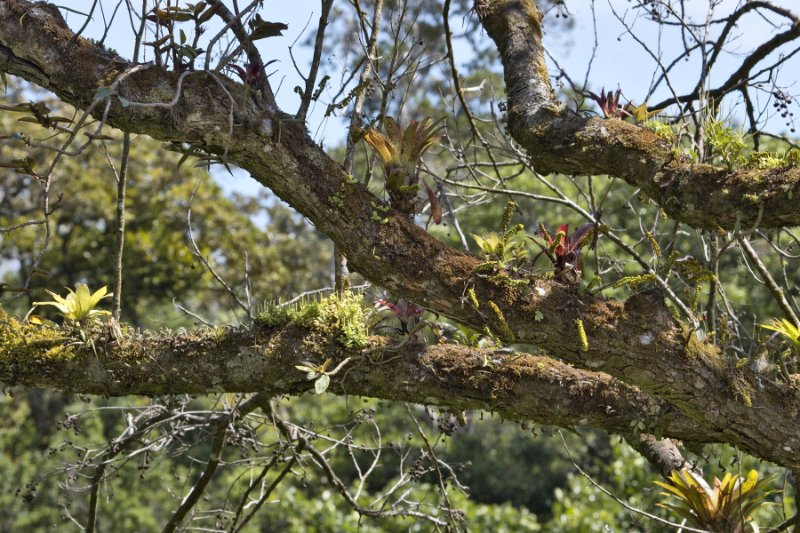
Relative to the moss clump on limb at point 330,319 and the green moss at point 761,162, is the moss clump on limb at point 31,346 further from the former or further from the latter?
the green moss at point 761,162

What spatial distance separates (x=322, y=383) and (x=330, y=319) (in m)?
0.27

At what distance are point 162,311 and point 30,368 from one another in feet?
36.0

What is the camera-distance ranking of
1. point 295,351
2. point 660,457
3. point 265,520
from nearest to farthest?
point 295,351 → point 660,457 → point 265,520

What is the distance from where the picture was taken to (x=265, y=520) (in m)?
9.56

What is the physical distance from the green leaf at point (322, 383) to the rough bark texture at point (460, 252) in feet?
0.36

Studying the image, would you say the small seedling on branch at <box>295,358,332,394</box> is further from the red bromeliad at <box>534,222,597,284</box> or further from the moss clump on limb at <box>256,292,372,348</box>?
the red bromeliad at <box>534,222,597,284</box>

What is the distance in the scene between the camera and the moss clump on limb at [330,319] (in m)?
2.52

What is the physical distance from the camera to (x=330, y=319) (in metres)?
2.58

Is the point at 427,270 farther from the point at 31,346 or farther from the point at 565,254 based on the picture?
the point at 31,346

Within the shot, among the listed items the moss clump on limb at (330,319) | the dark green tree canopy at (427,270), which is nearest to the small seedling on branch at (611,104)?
the dark green tree canopy at (427,270)

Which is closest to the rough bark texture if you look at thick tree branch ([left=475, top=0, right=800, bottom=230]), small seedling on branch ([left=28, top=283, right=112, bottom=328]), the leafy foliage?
thick tree branch ([left=475, top=0, right=800, bottom=230])

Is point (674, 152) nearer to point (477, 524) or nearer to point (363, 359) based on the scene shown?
point (363, 359)

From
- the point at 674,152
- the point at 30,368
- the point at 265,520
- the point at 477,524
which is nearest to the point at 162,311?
the point at 265,520

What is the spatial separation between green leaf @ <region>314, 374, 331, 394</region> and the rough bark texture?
11 cm
